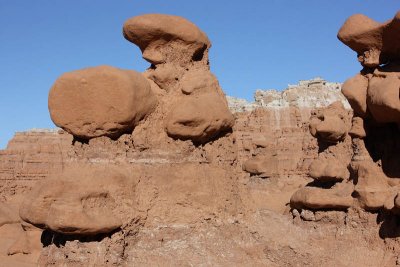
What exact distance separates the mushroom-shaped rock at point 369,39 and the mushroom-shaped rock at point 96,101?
4581 millimetres

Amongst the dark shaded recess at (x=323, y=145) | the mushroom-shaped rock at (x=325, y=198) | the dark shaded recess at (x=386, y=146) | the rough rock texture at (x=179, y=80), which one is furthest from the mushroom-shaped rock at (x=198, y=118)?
the dark shaded recess at (x=323, y=145)

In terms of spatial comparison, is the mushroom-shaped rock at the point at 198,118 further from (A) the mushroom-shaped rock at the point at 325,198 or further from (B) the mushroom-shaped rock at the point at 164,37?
(A) the mushroom-shaped rock at the point at 325,198

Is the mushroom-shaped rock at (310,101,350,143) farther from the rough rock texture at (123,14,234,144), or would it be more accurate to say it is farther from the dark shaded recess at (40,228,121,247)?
the dark shaded recess at (40,228,121,247)

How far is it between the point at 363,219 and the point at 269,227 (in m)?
2.04

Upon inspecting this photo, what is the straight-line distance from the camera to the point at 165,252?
25.0 feet

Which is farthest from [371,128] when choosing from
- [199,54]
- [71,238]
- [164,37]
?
[71,238]

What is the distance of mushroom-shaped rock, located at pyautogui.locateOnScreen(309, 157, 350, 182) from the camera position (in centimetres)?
1137

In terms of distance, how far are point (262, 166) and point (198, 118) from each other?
62.9ft

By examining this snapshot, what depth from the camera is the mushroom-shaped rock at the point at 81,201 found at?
695 centimetres

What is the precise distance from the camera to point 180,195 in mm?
8172

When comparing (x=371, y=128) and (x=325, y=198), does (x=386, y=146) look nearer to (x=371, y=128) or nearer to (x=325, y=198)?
(x=371, y=128)

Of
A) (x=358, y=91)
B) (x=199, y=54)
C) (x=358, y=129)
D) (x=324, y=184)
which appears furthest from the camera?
(x=324, y=184)

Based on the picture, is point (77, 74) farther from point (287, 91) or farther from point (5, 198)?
point (287, 91)

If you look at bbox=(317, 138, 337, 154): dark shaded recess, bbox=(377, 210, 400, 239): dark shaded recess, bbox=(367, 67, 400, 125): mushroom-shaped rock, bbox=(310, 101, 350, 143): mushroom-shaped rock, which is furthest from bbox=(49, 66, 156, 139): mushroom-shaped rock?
bbox=(317, 138, 337, 154): dark shaded recess
